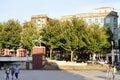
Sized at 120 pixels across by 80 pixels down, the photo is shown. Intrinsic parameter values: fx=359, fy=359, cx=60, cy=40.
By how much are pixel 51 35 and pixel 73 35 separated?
4981 millimetres

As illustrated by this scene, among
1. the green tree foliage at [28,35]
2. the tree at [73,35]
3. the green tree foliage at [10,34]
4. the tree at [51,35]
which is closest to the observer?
the tree at [73,35]

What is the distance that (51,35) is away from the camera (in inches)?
3073

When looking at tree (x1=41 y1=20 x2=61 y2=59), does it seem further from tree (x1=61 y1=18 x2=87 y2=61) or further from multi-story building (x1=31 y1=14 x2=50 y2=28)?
multi-story building (x1=31 y1=14 x2=50 y2=28)

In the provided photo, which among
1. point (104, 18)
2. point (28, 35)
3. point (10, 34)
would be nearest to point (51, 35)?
point (28, 35)

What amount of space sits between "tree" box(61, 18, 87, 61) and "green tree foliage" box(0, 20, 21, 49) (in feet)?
36.8

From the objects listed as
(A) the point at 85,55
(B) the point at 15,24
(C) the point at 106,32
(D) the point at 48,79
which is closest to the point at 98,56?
(A) the point at 85,55

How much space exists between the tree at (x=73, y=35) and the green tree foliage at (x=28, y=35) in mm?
7749

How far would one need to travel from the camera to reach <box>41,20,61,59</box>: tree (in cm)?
7719

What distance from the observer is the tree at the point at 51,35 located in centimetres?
7719

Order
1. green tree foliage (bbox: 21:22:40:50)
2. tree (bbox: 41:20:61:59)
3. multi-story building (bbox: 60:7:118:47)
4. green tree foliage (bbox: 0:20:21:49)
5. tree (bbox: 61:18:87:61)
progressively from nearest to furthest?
tree (bbox: 61:18:87:61) → tree (bbox: 41:20:61:59) → green tree foliage (bbox: 0:20:21:49) → green tree foliage (bbox: 21:22:40:50) → multi-story building (bbox: 60:7:118:47)

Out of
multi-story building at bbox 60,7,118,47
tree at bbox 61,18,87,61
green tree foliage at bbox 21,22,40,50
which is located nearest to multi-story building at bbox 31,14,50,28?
multi-story building at bbox 60,7,118,47

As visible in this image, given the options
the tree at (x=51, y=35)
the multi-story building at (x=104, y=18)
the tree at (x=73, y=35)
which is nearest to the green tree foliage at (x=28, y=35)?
the tree at (x=51, y=35)

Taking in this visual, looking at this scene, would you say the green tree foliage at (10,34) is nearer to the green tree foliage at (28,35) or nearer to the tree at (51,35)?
the green tree foliage at (28,35)

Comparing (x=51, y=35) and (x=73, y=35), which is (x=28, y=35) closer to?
(x=51, y=35)
